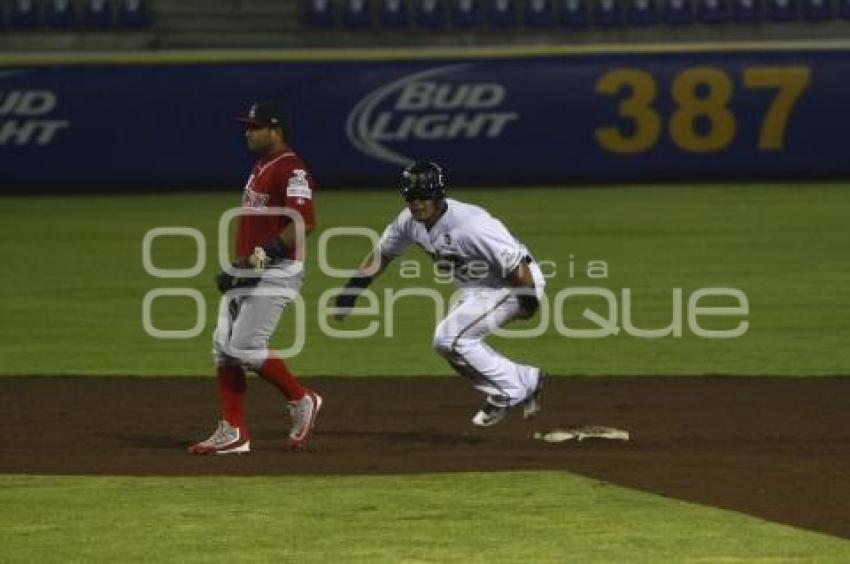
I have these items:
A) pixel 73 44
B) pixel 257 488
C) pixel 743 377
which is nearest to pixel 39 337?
pixel 743 377

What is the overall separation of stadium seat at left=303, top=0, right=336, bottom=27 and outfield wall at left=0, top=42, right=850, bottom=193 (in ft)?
12.4

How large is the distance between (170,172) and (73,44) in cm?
460

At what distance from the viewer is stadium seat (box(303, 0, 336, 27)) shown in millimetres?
32844

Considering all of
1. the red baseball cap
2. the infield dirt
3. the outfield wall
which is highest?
the red baseball cap

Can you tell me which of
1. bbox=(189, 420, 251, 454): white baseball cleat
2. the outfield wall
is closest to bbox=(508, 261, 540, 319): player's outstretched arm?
bbox=(189, 420, 251, 454): white baseball cleat

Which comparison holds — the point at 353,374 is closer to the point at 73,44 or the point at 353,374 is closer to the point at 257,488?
the point at 257,488

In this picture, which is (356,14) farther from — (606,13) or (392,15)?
(606,13)

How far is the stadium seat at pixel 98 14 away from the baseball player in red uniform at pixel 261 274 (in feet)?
72.4

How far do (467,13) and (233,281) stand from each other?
22509 millimetres

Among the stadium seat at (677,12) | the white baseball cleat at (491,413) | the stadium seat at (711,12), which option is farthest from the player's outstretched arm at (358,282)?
the stadium seat at (711,12)

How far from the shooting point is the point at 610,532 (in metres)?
8.85

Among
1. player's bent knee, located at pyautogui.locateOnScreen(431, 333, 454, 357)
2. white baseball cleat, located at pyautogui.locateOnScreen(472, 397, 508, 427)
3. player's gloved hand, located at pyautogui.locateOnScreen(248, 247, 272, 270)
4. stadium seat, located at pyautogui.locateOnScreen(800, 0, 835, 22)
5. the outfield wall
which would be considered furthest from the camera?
Result: stadium seat, located at pyautogui.locateOnScreen(800, 0, 835, 22)

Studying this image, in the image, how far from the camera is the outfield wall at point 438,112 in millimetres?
28578

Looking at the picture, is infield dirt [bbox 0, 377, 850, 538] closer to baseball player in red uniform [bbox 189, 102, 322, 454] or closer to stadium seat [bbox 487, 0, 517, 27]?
baseball player in red uniform [bbox 189, 102, 322, 454]
